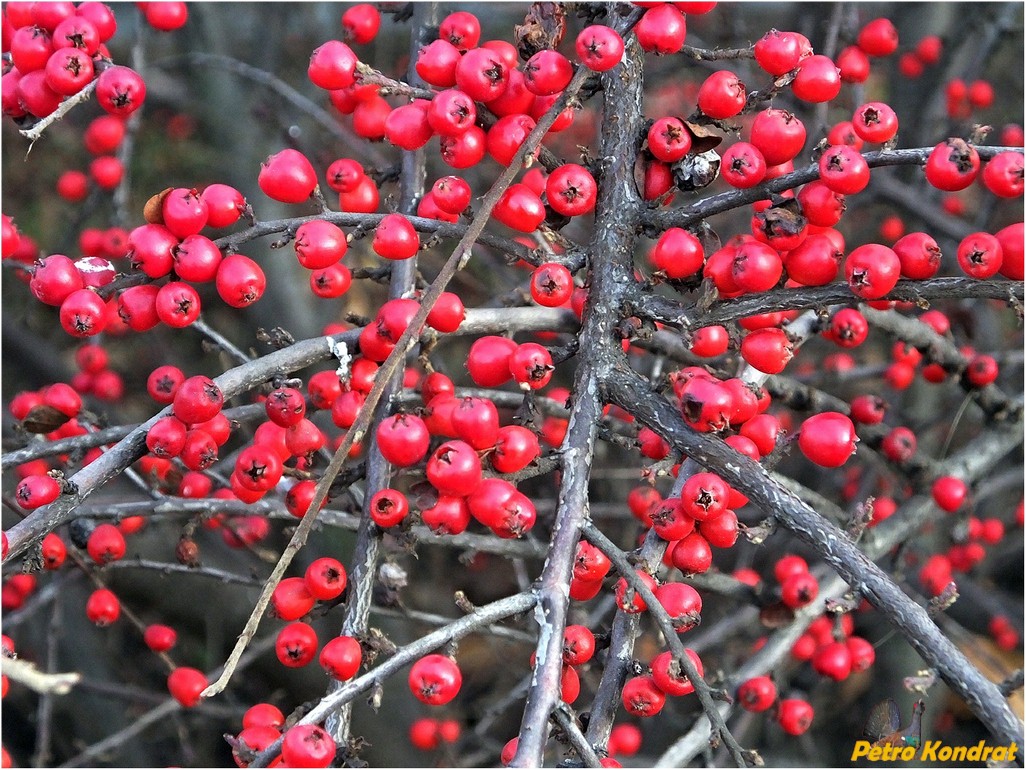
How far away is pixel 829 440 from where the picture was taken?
6.40 ft

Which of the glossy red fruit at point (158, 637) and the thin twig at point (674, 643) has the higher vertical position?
the thin twig at point (674, 643)

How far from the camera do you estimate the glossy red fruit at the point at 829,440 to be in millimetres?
1947

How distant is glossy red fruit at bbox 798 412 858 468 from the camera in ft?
6.39

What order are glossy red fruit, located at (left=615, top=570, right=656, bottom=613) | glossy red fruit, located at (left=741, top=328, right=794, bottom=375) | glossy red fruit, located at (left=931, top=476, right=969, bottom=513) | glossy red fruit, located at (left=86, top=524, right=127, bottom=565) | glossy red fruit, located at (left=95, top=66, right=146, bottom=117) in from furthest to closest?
1. glossy red fruit, located at (left=931, top=476, right=969, bottom=513)
2. glossy red fruit, located at (left=86, top=524, right=127, bottom=565)
3. glossy red fruit, located at (left=95, top=66, right=146, bottom=117)
4. glossy red fruit, located at (left=741, top=328, right=794, bottom=375)
5. glossy red fruit, located at (left=615, top=570, right=656, bottom=613)

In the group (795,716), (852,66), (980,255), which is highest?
(852,66)

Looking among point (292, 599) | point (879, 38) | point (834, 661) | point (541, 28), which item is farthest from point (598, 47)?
point (879, 38)

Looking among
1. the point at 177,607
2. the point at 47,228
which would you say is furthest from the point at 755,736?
the point at 47,228

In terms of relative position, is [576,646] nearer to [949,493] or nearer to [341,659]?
[341,659]

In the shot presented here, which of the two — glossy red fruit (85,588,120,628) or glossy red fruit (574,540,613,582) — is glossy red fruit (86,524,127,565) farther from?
glossy red fruit (574,540,613,582)

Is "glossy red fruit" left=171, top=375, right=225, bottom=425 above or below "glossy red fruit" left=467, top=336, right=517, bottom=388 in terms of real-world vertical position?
below

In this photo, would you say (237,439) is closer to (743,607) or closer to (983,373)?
(743,607)

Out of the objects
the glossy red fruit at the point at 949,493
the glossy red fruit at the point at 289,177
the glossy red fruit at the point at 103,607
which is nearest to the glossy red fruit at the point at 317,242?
the glossy red fruit at the point at 289,177

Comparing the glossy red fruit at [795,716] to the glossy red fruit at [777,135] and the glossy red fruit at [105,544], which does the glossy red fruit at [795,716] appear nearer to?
the glossy red fruit at [777,135]

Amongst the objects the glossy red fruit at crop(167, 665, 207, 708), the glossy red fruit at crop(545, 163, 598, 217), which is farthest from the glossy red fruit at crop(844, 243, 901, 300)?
the glossy red fruit at crop(167, 665, 207, 708)
